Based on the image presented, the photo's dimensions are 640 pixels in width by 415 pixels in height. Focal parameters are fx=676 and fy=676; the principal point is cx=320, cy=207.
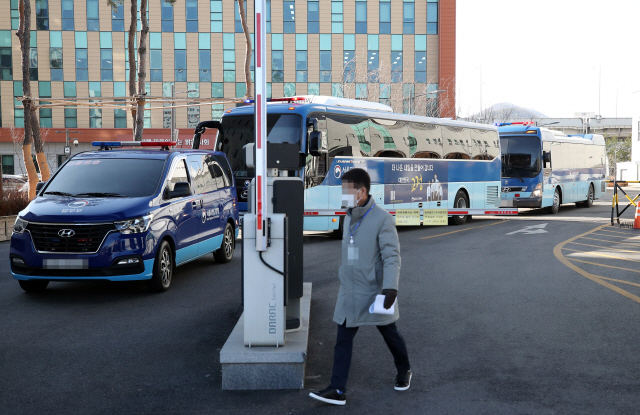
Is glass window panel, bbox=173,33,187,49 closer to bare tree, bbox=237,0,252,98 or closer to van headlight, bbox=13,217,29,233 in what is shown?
bare tree, bbox=237,0,252,98

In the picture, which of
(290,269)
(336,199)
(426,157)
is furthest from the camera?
(426,157)

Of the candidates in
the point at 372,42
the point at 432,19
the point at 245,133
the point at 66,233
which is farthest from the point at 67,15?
the point at 66,233

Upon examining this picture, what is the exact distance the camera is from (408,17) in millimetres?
58031

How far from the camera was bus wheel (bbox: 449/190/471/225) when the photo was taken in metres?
21.2

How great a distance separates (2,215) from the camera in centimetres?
1811

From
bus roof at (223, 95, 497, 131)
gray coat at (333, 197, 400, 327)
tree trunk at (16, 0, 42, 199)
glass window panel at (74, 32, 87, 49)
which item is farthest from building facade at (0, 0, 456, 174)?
gray coat at (333, 197, 400, 327)

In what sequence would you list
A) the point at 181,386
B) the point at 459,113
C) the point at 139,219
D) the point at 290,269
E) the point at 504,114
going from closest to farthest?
the point at 181,386 → the point at 290,269 → the point at 139,219 → the point at 459,113 → the point at 504,114

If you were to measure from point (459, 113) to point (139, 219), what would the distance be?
43386mm

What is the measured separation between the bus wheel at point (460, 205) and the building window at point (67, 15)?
151 ft

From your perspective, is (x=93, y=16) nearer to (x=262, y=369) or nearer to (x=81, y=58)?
(x=81, y=58)

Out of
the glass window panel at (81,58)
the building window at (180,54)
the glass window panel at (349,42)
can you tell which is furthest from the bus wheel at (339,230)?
the glass window panel at (81,58)

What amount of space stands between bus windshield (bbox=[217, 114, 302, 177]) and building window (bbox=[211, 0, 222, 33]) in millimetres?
43517

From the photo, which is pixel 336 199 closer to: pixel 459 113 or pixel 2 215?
pixel 2 215

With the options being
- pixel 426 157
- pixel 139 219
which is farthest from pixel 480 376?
pixel 426 157
